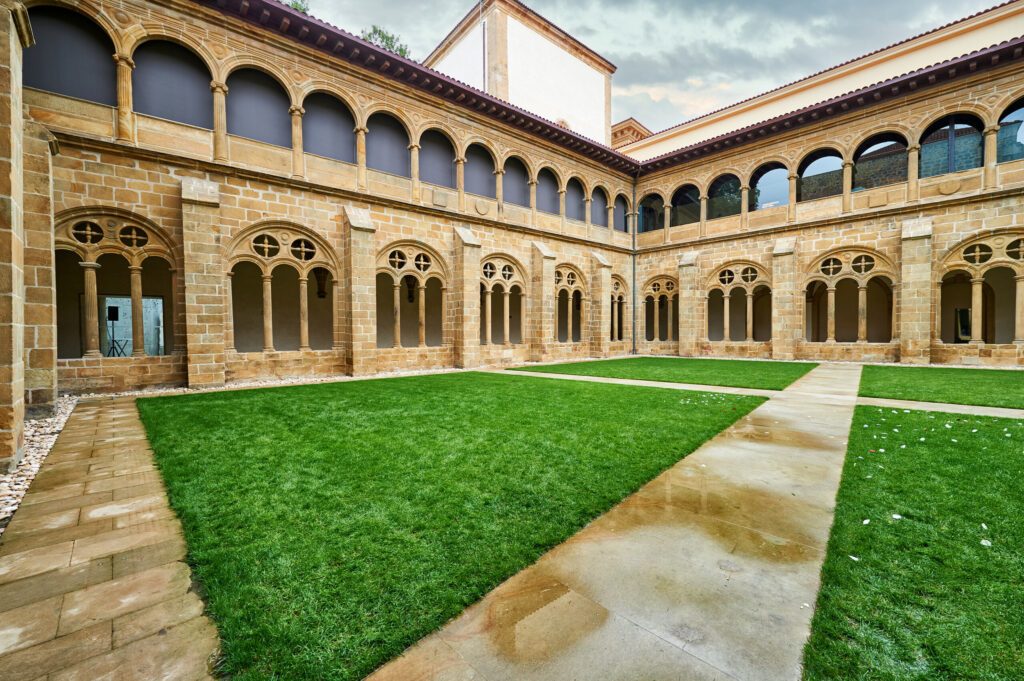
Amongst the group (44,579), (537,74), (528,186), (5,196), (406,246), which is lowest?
(44,579)

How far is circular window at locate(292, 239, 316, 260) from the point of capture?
10.8m

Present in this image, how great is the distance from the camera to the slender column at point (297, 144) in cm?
1065

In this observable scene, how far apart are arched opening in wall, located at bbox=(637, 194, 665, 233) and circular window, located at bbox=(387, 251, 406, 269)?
1192cm

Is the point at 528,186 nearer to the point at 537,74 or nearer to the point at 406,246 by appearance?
the point at 406,246

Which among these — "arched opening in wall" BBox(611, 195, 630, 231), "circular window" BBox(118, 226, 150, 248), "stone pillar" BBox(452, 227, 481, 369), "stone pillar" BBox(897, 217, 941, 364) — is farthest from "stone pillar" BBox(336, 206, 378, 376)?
"stone pillar" BBox(897, 217, 941, 364)

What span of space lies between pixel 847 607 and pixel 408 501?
2.39 metres

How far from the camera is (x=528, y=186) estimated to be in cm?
1574

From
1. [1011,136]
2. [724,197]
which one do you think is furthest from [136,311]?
[1011,136]

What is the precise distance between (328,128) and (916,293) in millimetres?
17872

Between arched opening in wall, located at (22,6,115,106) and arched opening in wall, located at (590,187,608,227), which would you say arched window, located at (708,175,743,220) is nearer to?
arched opening in wall, located at (590,187,608,227)

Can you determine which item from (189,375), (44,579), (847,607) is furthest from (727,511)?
(189,375)

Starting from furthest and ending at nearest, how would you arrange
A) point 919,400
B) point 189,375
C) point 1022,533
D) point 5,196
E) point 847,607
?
Result: point 189,375, point 919,400, point 5,196, point 1022,533, point 847,607

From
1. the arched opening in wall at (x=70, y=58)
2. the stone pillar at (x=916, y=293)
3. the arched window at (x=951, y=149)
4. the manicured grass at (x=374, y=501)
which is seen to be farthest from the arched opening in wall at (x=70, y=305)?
the arched window at (x=951, y=149)

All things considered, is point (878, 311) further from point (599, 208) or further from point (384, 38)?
point (384, 38)
